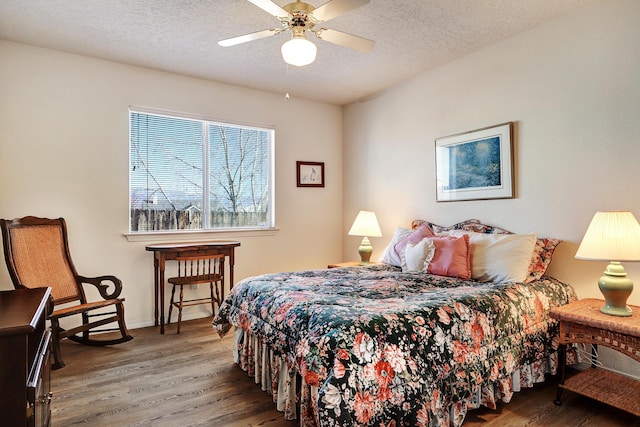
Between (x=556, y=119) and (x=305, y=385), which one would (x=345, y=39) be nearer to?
(x=556, y=119)

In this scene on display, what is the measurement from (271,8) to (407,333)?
185cm

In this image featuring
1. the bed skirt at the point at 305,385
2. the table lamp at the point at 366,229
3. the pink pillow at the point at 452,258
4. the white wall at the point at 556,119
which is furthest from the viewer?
the table lamp at the point at 366,229

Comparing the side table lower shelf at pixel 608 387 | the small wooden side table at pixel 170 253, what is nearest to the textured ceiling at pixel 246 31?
the small wooden side table at pixel 170 253

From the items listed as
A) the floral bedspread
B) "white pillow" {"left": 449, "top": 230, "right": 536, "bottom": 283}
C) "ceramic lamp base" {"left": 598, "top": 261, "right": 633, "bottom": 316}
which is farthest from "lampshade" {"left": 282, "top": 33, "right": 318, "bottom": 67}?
"ceramic lamp base" {"left": 598, "top": 261, "right": 633, "bottom": 316}

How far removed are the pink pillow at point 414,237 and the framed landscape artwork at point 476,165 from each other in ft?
1.36

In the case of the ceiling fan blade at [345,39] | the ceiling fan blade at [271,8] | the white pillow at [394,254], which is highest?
the ceiling fan blade at [271,8]

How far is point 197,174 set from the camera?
409cm

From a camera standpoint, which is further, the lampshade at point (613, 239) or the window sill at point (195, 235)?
the window sill at point (195, 235)

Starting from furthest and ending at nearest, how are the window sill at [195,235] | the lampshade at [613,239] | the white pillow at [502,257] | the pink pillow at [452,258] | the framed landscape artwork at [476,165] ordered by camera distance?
1. the window sill at [195,235]
2. the framed landscape artwork at [476,165]
3. the pink pillow at [452,258]
4. the white pillow at [502,257]
5. the lampshade at [613,239]

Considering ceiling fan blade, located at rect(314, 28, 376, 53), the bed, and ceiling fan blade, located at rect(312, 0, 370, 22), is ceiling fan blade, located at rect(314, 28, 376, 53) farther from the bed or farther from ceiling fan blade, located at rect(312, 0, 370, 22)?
the bed

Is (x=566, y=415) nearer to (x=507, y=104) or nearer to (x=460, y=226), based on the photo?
(x=460, y=226)

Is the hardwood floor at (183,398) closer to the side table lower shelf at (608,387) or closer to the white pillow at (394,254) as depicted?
the side table lower shelf at (608,387)

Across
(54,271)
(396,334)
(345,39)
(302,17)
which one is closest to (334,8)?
(302,17)

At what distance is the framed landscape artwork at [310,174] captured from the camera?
185 inches
